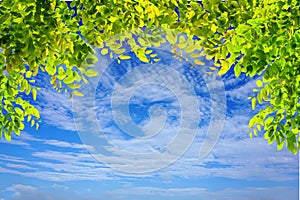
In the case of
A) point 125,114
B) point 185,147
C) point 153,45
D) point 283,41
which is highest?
point 153,45

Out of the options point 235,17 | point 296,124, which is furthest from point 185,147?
point 235,17

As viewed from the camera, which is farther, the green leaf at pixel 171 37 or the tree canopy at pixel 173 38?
the green leaf at pixel 171 37

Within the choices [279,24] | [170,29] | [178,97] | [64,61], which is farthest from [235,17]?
[64,61]

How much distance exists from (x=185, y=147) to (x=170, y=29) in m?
0.78

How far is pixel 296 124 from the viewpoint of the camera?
8.75 feet

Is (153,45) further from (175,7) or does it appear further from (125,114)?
(125,114)

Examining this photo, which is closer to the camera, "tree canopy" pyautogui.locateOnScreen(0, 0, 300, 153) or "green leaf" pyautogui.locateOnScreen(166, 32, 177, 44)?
"tree canopy" pyautogui.locateOnScreen(0, 0, 300, 153)

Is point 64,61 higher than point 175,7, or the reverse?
point 175,7

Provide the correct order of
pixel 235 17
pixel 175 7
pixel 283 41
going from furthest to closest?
pixel 175 7, pixel 235 17, pixel 283 41

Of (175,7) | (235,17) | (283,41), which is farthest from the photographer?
(175,7)

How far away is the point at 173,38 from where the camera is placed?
2.85 meters

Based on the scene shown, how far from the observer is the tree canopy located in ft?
7.98

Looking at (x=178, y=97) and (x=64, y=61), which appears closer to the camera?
(x=64, y=61)

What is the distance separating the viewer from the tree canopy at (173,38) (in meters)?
2.43
